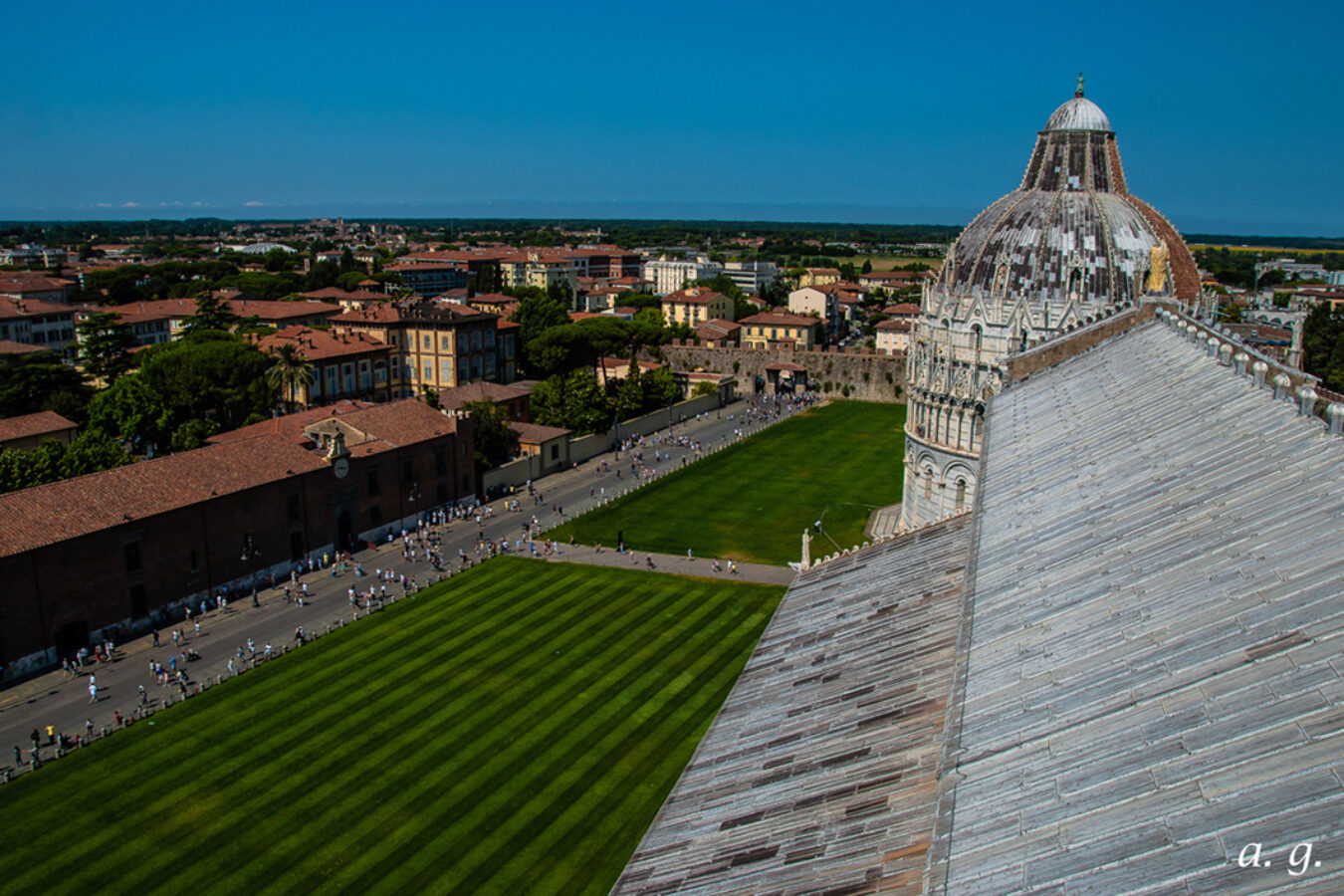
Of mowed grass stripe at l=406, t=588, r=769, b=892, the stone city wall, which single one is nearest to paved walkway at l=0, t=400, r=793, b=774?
mowed grass stripe at l=406, t=588, r=769, b=892

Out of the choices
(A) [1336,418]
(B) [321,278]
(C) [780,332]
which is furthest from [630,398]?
(B) [321,278]

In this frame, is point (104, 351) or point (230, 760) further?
point (104, 351)

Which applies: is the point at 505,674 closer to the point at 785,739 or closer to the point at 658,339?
the point at 785,739

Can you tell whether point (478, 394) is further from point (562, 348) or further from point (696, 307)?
point (696, 307)

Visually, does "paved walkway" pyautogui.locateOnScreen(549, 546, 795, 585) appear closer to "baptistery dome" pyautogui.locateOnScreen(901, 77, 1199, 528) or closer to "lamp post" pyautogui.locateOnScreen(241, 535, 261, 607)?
"baptistery dome" pyautogui.locateOnScreen(901, 77, 1199, 528)

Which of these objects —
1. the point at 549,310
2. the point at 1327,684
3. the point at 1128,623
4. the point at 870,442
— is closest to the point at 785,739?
the point at 1128,623
